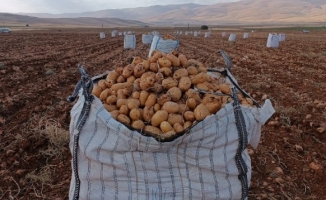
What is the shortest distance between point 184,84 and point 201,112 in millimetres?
323

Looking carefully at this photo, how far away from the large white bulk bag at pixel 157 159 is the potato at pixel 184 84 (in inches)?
14.9

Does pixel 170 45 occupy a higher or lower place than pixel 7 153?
higher

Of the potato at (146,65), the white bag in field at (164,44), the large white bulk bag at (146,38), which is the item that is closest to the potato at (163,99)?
the potato at (146,65)

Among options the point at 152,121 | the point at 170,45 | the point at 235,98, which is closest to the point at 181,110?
the point at 152,121

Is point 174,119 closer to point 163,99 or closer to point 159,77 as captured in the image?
point 163,99

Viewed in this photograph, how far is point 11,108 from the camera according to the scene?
5.46 m

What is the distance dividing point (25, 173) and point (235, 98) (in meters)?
2.36

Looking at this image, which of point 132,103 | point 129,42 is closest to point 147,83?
point 132,103

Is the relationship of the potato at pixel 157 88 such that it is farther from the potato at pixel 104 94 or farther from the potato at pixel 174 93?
the potato at pixel 104 94

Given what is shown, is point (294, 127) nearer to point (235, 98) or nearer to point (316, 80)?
point (235, 98)

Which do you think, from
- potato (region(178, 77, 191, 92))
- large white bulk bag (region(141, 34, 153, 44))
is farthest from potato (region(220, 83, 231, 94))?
large white bulk bag (region(141, 34, 153, 44))

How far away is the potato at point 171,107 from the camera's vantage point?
229 centimetres

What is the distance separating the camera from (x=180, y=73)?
258 centimetres

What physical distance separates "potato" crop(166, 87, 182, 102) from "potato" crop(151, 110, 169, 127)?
0.17 metres
